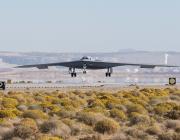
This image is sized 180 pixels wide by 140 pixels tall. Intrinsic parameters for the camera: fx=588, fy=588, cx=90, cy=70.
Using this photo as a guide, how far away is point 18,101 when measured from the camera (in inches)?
1799

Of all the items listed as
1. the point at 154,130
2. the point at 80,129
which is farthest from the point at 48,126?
the point at 154,130

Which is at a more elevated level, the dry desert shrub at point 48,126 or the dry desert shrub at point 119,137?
the dry desert shrub at point 48,126

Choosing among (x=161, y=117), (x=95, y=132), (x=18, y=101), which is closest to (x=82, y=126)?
(x=95, y=132)

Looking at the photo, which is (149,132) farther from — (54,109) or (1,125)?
(54,109)

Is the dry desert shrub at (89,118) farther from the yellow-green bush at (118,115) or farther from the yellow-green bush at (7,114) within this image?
the yellow-green bush at (7,114)

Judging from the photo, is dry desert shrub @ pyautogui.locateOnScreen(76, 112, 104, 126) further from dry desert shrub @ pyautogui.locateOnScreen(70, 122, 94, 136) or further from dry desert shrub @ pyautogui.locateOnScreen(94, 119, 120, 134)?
dry desert shrub @ pyautogui.locateOnScreen(94, 119, 120, 134)

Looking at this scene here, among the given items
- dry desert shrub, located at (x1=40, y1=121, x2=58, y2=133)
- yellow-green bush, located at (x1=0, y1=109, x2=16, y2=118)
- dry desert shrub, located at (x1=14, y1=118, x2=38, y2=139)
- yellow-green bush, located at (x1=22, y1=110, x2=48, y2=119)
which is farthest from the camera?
yellow-green bush, located at (x1=0, y1=109, x2=16, y2=118)

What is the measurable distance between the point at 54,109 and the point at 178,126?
11.0 meters

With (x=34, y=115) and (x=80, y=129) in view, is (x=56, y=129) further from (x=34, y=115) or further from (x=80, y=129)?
(x=34, y=115)

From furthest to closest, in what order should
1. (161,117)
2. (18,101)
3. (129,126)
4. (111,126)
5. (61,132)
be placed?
(18,101) → (161,117) → (129,126) → (111,126) → (61,132)

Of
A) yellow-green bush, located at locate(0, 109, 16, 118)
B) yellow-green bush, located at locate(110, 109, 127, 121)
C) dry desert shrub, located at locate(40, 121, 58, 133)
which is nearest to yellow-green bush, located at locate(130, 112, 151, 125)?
yellow-green bush, located at locate(110, 109, 127, 121)

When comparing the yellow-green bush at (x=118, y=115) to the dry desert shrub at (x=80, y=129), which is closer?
the dry desert shrub at (x=80, y=129)

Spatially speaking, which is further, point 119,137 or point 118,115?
point 118,115

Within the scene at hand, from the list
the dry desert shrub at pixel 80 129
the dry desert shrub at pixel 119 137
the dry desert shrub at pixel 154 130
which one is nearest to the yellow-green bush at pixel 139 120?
the dry desert shrub at pixel 154 130
